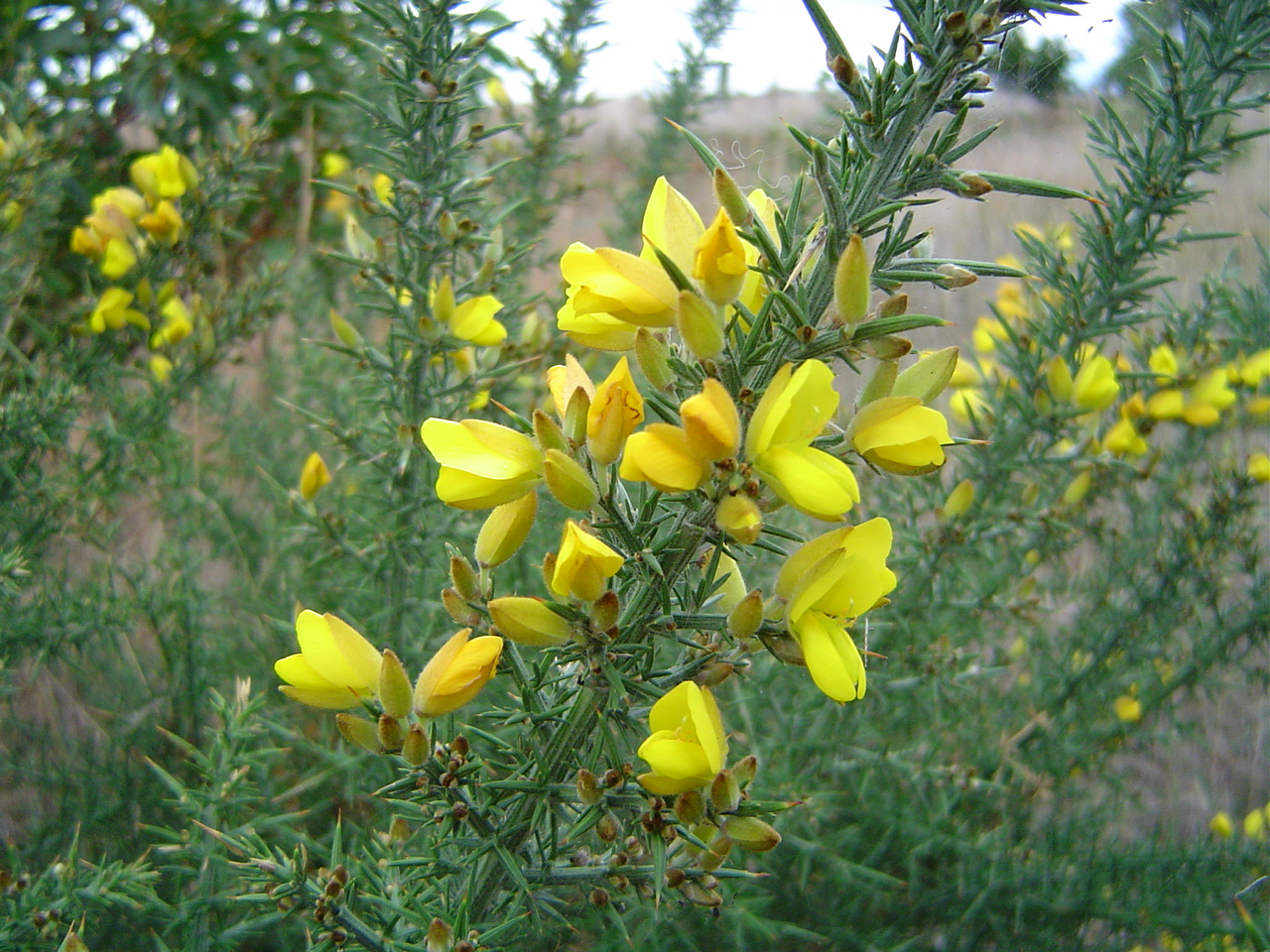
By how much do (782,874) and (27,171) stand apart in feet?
7.40

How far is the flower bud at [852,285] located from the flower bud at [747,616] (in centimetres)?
24

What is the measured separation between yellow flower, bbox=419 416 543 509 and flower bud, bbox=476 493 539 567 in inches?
0.7

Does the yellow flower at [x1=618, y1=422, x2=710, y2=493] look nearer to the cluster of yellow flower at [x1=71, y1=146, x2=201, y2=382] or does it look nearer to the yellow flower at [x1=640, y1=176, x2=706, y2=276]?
the yellow flower at [x1=640, y1=176, x2=706, y2=276]

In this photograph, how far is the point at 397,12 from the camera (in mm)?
1272

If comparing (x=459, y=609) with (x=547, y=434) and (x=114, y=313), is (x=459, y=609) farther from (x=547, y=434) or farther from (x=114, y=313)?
(x=114, y=313)

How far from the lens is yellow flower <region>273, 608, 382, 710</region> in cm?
76

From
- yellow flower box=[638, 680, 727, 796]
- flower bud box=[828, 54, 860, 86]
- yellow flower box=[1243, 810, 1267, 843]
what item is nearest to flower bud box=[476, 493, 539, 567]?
yellow flower box=[638, 680, 727, 796]

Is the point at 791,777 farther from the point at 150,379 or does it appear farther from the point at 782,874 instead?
the point at 150,379

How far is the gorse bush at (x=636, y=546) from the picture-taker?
0.71 m

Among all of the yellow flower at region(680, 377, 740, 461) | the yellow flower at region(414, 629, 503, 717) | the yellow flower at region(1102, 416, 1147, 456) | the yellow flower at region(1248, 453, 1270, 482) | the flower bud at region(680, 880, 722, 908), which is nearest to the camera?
the yellow flower at region(680, 377, 740, 461)

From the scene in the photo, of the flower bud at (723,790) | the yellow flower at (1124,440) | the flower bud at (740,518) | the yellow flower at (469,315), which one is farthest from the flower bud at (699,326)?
the yellow flower at (1124,440)

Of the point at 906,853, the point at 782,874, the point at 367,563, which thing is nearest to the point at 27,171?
the point at 367,563

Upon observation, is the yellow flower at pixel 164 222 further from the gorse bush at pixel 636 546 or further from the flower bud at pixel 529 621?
the flower bud at pixel 529 621

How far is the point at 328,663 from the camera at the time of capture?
76cm
